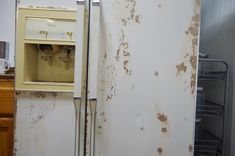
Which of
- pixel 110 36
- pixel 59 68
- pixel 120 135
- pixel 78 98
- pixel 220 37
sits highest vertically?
pixel 220 37

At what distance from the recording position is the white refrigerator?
1.03 metres

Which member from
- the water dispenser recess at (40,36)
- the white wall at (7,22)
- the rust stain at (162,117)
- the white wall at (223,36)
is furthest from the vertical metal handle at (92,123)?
the white wall at (7,22)

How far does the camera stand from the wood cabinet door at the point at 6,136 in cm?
192

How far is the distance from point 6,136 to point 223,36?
1.77 metres

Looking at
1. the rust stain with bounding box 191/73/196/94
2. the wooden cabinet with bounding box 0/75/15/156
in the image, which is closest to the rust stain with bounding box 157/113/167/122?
the rust stain with bounding box 191/73/196/94

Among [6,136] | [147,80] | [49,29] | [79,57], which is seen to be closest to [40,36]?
[49,29]

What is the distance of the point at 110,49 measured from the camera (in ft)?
3.38

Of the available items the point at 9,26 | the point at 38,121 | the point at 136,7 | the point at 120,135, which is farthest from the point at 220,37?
the point at 9,26

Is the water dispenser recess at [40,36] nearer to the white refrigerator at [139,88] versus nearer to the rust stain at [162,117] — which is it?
the white refrigerator at [139,88]

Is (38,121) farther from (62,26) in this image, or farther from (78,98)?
(62,26)

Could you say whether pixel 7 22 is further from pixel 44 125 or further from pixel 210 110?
pixel 210 110

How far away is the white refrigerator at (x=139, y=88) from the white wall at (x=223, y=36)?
816mm

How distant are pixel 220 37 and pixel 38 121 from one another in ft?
4.72

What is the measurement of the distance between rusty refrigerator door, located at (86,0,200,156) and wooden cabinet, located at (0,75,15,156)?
3.69 ft
